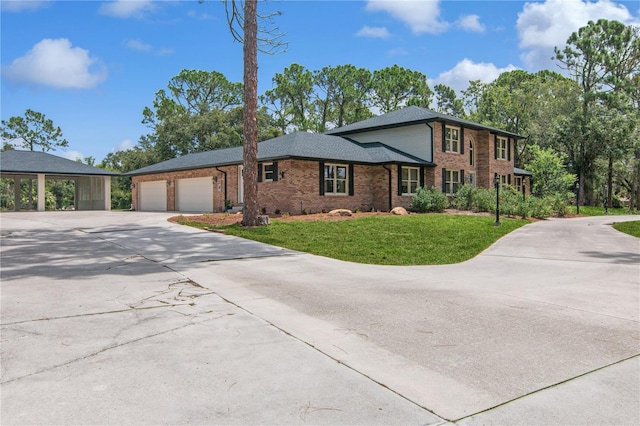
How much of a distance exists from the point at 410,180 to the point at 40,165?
27.6 metres

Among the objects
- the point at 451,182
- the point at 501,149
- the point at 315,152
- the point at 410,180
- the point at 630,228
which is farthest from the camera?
the point at 501,149

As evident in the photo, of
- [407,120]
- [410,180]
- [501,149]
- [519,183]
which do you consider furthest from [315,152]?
[519,183]

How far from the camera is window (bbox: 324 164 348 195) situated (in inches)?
911

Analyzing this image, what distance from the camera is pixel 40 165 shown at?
33.0m

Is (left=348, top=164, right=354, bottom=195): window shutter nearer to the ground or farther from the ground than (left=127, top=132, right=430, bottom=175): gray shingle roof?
nearer to the ground

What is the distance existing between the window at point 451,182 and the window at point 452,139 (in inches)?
55.6

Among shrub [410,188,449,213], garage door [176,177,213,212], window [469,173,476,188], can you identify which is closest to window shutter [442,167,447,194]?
shrub [410,188,449,213]

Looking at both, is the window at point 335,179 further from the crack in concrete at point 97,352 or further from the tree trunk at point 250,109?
the crack in concrete at point 97,352

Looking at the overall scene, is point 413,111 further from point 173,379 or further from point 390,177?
point 173,379

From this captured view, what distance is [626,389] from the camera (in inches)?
129

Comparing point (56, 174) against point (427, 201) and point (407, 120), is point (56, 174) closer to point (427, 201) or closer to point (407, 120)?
point (407, 120)

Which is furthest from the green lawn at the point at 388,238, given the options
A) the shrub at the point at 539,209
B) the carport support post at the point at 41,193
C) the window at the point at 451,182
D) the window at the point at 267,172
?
the carport support post at the point at 41,193

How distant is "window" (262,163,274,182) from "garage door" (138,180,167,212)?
479 inches

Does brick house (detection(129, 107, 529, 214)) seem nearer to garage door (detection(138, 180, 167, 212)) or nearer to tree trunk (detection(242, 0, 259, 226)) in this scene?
garage door (detection(138, 180, 167, 212))
